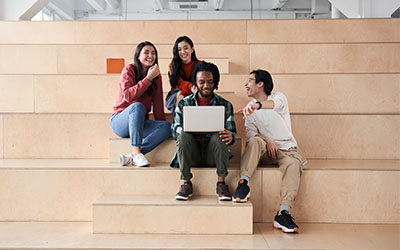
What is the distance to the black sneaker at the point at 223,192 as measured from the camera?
201 centimetres

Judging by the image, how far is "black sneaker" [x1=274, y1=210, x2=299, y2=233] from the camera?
193 centimetres

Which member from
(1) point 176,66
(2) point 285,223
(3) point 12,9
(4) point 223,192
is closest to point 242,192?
(4) point 223,192

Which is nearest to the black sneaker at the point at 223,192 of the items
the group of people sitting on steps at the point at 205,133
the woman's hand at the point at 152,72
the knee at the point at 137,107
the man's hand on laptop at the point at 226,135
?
the group of people sitting on steps at the point at 205,133

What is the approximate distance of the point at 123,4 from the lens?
6969mm

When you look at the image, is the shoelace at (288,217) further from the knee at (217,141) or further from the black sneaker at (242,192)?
the knee at (217,141)

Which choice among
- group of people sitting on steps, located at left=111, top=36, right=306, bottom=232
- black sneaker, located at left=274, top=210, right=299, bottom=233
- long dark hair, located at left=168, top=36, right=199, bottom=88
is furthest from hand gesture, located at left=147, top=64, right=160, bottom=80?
black sneaker, located at left=274, top=210, right=299, bottom=233

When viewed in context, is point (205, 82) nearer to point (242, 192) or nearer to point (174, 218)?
point (242, 192)

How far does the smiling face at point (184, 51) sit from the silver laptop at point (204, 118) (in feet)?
2.29

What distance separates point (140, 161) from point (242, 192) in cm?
57

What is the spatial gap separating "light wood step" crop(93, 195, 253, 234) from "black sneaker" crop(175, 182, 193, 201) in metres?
0.07

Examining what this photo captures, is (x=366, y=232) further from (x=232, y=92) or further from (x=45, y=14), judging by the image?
(x=45, y=14)

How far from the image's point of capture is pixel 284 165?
82.7 inches

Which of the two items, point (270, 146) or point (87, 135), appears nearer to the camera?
point (270, 146)

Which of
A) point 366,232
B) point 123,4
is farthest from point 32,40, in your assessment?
point 123,4
